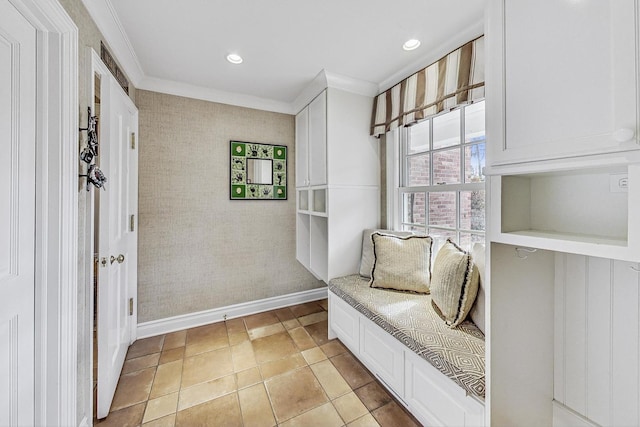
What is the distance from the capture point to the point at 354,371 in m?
1.80

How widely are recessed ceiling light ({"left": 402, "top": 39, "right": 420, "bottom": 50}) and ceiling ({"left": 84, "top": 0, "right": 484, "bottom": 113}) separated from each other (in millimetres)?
38

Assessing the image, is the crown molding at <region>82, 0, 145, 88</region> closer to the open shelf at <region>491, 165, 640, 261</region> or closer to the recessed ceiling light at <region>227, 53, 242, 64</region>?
the recessed ceiling light at <region>227, 53, 242, 64</region>

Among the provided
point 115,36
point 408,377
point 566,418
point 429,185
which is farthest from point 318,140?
point 566,418

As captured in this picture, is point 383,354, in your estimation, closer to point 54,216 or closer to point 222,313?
point 222,313

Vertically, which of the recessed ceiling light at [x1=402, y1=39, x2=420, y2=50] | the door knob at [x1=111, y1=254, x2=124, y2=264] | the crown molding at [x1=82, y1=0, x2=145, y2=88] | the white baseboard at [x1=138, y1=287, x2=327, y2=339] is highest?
the recessed ceiling light at [x1=402, y1=39, x2=420, y2=50]

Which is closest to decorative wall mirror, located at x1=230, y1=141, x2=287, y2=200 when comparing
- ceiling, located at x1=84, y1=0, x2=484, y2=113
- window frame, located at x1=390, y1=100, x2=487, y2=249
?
ceiling, located at x1=84, y1=0, x2=484, y2=113

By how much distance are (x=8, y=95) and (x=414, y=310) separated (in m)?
2.15

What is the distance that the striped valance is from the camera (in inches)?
60.5

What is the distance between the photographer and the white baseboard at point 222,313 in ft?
7.60

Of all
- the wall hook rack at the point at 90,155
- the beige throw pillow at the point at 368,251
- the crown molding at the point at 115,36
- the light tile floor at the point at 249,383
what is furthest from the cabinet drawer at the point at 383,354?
the crown molding at the point at 115,36

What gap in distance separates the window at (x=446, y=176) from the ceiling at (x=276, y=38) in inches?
19.9

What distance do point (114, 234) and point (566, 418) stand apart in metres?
2.65

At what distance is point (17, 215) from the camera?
938 mm

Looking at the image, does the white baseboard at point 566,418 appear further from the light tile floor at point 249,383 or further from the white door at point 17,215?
the white door at point 17,215
